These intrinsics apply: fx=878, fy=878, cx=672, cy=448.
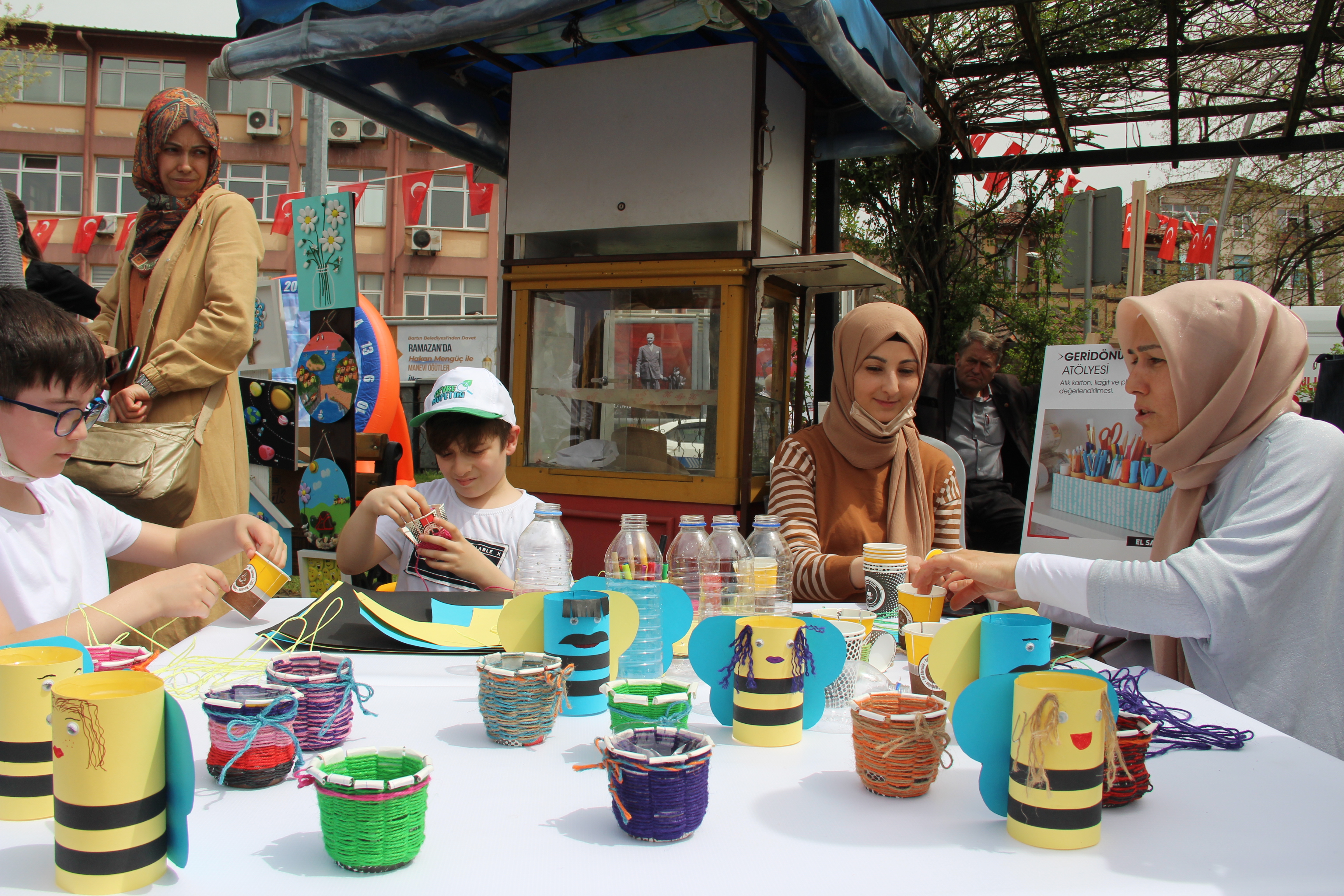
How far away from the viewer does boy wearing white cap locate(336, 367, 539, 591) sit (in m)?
2.29

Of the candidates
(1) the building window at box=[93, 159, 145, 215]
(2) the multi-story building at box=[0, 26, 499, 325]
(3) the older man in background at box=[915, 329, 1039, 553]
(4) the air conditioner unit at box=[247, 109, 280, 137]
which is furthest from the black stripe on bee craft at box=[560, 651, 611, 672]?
(1) the building window at box=[93, 159, 145, 215]

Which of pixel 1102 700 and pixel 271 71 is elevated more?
pixel 271 71

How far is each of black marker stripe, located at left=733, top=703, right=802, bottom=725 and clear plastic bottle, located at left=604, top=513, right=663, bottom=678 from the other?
0.25 meters

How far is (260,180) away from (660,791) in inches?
1293

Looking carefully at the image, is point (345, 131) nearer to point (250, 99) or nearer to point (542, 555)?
point (250, 99)

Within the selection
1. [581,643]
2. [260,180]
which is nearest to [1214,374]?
[581,643]

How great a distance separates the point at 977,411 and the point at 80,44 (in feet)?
113

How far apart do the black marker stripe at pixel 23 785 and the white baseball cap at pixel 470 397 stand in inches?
61.4

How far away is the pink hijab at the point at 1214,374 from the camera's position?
6.23ft

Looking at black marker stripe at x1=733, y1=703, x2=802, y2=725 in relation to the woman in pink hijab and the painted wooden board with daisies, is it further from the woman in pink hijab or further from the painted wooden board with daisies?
the painted wooden board with daisies

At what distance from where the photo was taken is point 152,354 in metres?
2.77

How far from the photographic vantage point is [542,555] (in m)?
1.96

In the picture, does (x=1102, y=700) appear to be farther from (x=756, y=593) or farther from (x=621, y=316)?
(x=621, y=316)

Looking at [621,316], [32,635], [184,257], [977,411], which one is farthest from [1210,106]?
[32,635]
